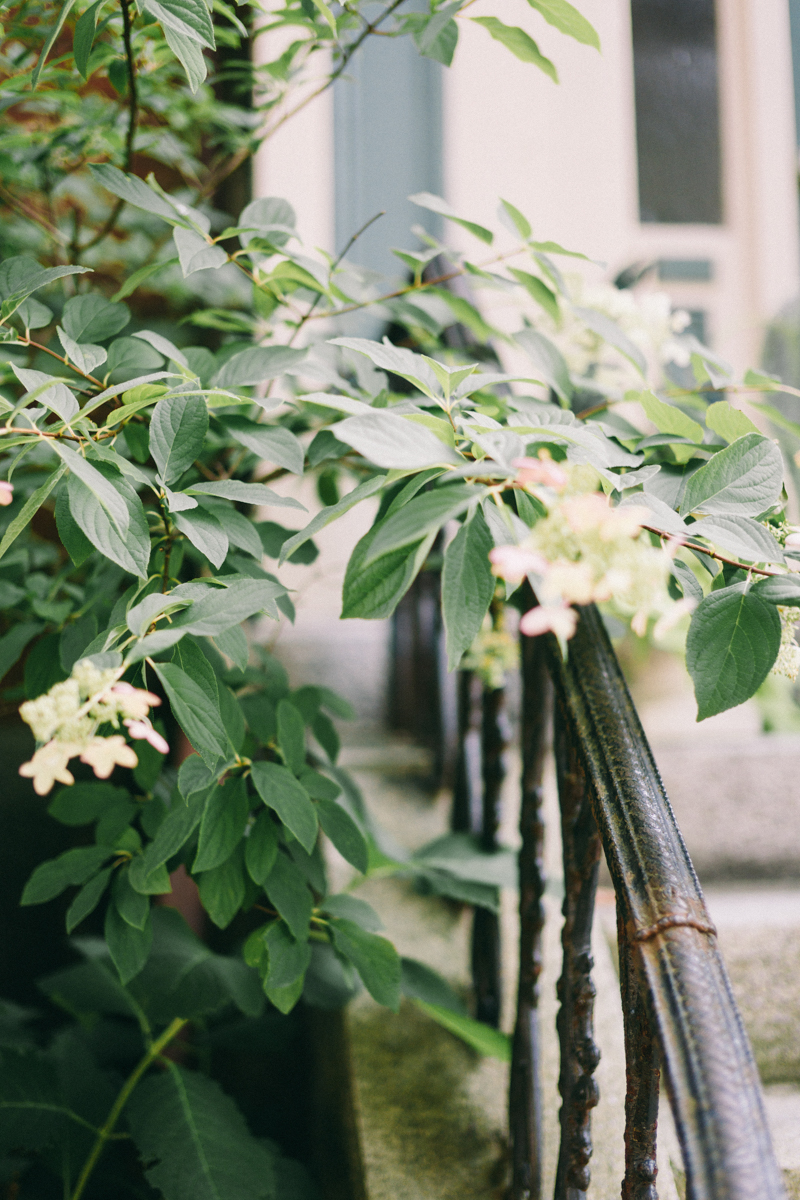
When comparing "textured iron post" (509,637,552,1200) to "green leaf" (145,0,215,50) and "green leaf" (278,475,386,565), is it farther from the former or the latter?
"green leaf" (145,0,215,50)

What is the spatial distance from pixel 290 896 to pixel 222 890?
2.6 inches

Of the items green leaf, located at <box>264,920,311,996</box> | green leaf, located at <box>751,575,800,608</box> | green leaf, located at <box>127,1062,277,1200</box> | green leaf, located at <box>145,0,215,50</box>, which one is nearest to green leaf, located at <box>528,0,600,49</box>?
green leaf, located at <box>145,0,215,50</box>

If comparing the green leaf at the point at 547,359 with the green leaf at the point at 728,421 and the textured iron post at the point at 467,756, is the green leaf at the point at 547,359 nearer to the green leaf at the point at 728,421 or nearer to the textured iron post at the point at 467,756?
the green leaf at the point at 728,421

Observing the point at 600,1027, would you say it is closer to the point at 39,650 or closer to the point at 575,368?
the point at 39,650

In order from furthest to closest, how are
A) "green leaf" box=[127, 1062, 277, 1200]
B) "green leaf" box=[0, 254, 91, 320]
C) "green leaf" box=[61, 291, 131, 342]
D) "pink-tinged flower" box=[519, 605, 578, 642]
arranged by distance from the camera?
"green leaf" box=[127, 1062, 277, 1200] < "green leaf" box=[61, 291, 131, 342] < "green leaf" box=[0, 254, 91, 320] < "pink-tinged flower" box=[519, 605, 578, 642]

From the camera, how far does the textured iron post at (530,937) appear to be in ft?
2.64

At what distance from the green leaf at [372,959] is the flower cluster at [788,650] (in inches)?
19.0

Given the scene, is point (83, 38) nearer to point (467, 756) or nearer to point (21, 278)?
point (21, 278)

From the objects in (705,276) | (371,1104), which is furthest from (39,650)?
(705,276)

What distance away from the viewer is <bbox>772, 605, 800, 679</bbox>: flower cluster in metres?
0.53

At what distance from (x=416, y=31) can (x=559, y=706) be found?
73cm

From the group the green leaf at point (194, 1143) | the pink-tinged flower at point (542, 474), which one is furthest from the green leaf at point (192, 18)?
the green leaf at point (194, 1143)

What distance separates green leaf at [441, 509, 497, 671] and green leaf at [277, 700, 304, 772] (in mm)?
319

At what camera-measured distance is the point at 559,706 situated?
760mm
